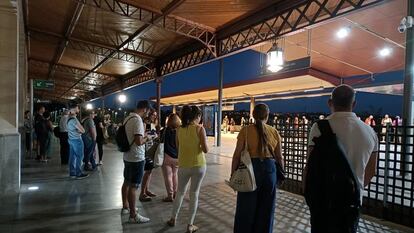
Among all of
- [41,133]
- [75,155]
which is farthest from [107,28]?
[75,155]

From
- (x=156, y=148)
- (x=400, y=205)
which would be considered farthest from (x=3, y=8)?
(x=400, y=205)

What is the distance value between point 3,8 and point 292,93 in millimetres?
14977

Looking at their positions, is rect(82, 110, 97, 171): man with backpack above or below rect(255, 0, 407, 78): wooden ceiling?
below

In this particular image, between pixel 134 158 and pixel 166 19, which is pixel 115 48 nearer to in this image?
pixel 166 19

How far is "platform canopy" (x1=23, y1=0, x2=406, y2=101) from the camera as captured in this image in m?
8.09

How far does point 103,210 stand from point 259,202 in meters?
2.64

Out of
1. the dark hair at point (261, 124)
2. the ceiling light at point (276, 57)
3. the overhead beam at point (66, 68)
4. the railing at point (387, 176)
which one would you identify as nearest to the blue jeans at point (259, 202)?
the dark hair at point (261, 124)

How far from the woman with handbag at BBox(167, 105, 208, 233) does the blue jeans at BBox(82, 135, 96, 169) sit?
4850mm

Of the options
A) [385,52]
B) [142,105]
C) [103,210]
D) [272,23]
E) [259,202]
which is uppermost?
[385,52]

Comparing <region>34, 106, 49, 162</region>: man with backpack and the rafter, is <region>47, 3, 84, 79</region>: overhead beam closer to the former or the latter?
the rafter

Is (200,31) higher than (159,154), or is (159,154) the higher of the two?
(200,31)

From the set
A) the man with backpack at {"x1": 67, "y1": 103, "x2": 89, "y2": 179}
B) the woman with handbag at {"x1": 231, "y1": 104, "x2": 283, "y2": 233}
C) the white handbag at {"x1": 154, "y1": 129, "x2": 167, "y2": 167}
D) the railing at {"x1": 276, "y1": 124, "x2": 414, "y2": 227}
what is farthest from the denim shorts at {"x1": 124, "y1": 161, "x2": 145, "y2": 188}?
the man with backpack at {"x1": 67, "y1": 103, "x2": 89, "y2": 179}

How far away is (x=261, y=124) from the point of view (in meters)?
3.36

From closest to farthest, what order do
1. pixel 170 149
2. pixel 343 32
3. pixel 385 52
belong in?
pixel 170 149 → pixel 343 32 → pixel 385 52
